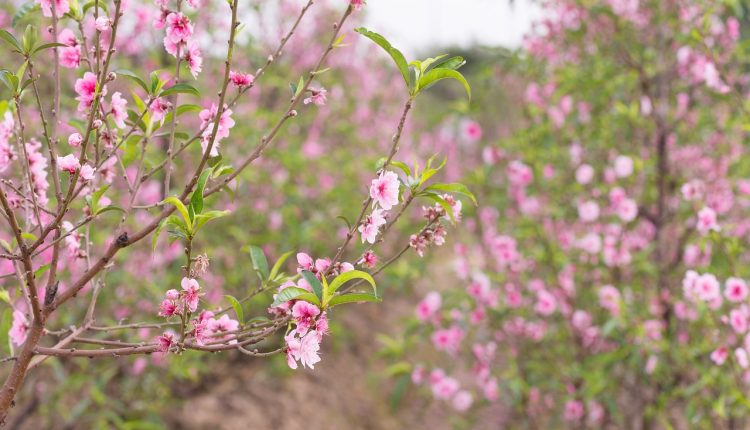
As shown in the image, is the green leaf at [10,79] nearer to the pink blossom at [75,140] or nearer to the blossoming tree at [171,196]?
the blossoming tree at [171,196]

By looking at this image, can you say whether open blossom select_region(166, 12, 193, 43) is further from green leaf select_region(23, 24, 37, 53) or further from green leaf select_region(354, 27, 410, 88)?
green leaf select_region(354, 27, 410, 88)

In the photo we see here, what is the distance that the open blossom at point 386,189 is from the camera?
1549mm

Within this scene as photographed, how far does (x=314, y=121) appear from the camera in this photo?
6246 mm

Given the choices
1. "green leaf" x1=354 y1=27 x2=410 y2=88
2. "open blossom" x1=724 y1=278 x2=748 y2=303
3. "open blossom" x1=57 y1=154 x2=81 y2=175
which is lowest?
"open blossom" x1=724 y1=278 x2=748 y2=303

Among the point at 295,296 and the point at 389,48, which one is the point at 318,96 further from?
the point at 295,296

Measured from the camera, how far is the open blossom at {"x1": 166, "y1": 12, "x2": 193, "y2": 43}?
5.00 ft

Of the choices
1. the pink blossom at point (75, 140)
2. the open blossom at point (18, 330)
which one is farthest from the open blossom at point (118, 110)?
the open blossom at point (18, 330)

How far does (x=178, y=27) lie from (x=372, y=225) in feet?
2.12

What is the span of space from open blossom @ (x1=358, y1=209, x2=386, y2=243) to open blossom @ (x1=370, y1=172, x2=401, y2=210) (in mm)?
34

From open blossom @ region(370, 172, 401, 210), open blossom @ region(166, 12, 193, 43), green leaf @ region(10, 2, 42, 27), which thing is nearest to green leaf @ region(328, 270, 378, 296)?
open blossom @ region(370, 172, 401, 210)

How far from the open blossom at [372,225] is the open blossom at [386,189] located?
1.3 inches

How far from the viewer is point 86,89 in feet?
4.97

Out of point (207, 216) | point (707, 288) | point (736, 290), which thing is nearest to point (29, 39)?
point (207, 216)

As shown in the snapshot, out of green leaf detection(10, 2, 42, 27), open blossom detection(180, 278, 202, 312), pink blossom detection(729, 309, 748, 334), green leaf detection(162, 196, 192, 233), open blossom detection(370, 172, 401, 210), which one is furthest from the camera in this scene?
pink blossom detection(729, 309, 748, 334)
